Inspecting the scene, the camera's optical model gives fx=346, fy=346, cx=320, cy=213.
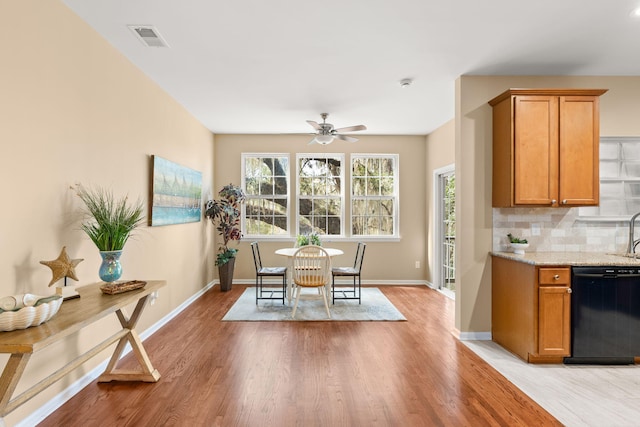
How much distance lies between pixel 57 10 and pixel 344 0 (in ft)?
6.35

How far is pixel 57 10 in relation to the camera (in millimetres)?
2328

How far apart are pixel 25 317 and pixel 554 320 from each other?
367 centimetres

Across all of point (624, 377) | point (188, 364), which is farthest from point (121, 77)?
point (624, 377)

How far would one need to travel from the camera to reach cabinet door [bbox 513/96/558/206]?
327 centimetres

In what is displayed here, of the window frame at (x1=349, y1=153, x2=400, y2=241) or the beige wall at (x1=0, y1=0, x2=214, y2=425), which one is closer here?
the beige wall at (x1=0, y1=0, x2=214, y2=425)

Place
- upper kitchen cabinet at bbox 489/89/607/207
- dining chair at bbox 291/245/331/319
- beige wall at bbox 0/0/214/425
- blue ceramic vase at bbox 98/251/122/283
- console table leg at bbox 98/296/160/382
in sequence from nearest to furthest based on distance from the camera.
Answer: beige wall at bbox 0/0/214/425 → blue ceramic vase at bbox 98/251/122/283 → console table leg at bbox 98/296/160/382 → upper kitchen cabinet at bbox 489/89/607/207 → dining chair at bbox 291/245/331/319

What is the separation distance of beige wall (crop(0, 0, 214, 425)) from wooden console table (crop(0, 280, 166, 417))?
0.88 feet

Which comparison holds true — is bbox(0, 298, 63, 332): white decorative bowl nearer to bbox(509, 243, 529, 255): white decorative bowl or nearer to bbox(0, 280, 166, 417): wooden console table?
bbox(0, 280, 166, 417): wooden console table

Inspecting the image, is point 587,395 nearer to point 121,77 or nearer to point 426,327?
point 426,327

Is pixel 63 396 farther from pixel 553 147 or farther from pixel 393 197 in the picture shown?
pixel 393 197

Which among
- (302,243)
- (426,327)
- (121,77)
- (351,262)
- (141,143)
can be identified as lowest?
(426,327)

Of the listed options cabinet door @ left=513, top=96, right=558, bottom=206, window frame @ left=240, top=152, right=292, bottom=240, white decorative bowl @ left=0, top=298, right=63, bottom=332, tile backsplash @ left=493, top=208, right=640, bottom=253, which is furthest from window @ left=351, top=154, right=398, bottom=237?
white decorative bowl @ left=0, top=298, right=63, bottom=332

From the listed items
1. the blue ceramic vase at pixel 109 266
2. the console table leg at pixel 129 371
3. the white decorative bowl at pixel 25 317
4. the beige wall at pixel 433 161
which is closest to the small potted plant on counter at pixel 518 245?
the beige wall at pixel 433 161

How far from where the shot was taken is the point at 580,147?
10.7 feet
